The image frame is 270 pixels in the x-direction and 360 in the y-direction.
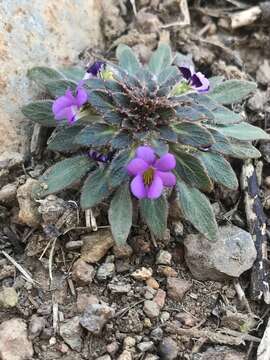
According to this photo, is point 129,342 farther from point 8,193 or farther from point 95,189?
point 8,193

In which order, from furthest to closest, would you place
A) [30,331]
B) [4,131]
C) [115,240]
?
[4,131]
[115,240]
[30,331]

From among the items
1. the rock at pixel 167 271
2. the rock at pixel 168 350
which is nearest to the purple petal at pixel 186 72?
the rock at pixel 167 271

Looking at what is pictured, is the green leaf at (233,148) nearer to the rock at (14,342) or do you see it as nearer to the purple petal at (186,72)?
the purple petal at (186,72)

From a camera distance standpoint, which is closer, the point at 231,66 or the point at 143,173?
the point at 143,173

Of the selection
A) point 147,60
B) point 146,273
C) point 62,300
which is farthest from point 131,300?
point 147,60

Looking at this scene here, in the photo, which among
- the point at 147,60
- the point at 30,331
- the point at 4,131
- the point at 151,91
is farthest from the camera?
the point at 147,60

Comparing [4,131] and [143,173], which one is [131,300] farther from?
[4,131]

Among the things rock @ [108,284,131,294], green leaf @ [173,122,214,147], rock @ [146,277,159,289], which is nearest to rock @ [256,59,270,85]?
green leaf @ [173,122,214,147]

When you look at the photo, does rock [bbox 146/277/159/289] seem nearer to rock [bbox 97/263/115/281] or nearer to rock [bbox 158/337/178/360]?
rock [bbox 97/263/115/281]
